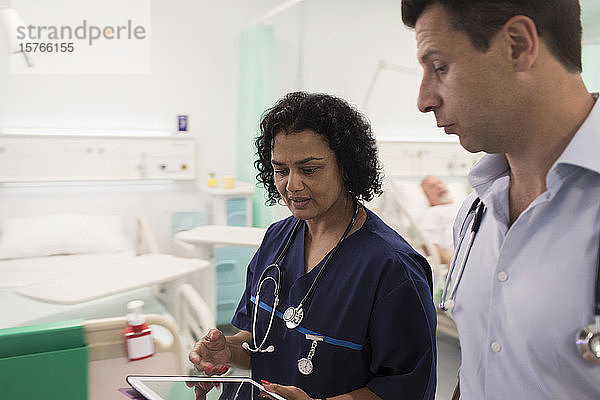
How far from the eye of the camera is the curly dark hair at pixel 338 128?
4.14ft

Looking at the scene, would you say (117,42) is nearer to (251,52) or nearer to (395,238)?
(251,52)

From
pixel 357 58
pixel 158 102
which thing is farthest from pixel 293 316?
pixel 357 58

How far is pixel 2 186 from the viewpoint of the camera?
3783 millimetres

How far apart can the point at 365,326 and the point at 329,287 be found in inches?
4.8

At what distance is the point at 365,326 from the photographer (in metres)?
1.12

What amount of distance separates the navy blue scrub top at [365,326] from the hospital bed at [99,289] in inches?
19.8

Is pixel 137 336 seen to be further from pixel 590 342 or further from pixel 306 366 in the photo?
pixel 590 342

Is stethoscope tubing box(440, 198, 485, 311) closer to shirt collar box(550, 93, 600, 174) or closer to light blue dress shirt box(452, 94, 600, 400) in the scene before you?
light blue dress shirt box(452, 94, 600, 400)

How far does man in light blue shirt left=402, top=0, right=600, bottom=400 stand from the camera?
2.50 feet

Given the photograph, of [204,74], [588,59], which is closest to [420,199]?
[588,59]

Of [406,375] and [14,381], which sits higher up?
[406,375]

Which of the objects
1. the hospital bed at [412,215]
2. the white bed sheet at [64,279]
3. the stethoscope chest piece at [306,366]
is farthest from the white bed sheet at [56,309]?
the stethoscope chest piece at [306,366]

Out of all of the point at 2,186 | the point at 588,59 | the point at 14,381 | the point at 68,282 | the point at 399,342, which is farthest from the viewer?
the point at 2,186

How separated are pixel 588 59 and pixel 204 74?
2.79m
